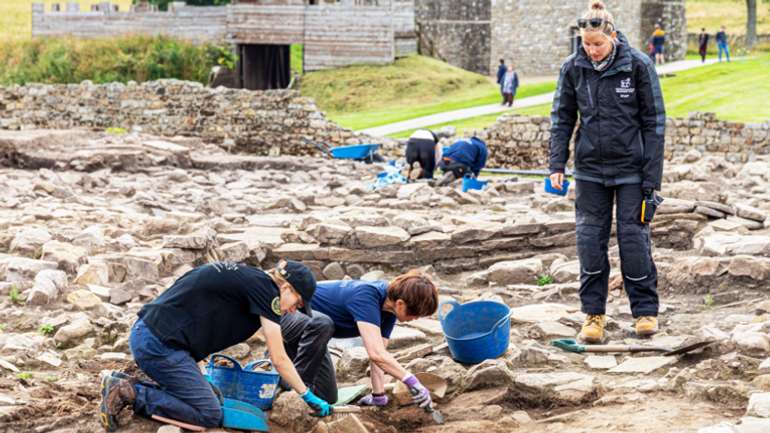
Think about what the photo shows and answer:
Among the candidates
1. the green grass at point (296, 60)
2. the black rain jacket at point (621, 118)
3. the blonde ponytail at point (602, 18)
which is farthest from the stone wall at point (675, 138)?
the green grass at point (296, 60)

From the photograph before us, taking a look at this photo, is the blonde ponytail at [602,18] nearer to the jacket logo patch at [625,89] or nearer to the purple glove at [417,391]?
the jacket logo patch at [625,89]

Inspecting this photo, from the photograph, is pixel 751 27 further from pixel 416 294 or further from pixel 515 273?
pixel 416 294

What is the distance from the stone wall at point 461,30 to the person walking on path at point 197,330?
37139 millimetres

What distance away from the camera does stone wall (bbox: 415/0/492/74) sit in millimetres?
42406

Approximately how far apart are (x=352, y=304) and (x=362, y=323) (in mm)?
136

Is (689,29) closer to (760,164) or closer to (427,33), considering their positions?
(427,33)

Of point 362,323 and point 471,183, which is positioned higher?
point 362,323

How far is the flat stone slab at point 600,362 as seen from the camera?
6.55 meters

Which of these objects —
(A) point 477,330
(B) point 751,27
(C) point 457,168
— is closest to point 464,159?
(C) point 457,168

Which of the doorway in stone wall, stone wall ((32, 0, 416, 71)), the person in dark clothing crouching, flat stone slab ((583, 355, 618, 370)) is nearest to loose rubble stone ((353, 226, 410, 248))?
flat stone slab ((583, 355, 618, 370))

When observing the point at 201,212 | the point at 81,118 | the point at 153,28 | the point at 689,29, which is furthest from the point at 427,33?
the point at 201,212

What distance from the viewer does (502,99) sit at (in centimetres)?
3084

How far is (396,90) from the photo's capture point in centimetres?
3212

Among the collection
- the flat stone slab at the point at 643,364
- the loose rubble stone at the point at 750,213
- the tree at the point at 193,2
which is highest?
the tree at the point at 193,2
